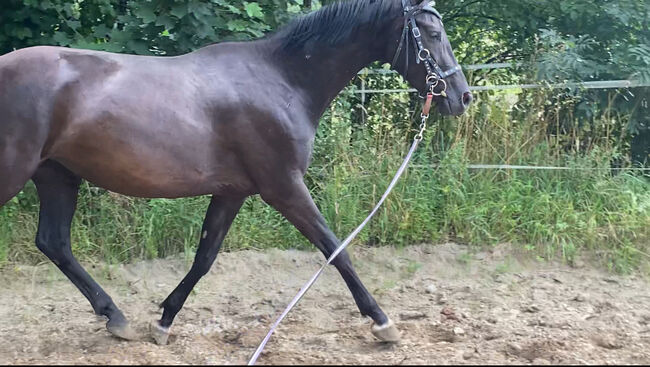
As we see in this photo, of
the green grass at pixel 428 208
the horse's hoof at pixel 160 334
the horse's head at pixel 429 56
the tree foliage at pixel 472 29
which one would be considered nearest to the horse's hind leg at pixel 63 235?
the horse's hoof at pixel 160 334

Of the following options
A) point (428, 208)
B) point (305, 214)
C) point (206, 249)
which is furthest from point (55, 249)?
point (428, 208)

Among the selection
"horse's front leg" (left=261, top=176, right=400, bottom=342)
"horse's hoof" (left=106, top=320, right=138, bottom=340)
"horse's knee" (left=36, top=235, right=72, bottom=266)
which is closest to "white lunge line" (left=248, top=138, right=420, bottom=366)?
"horse's front leg" (left=261, top=176, right=400, bottom=342)

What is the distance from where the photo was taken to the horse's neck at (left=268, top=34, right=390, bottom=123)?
392 cm

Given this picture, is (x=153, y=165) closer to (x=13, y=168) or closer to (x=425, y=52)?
(x=13, y=168)

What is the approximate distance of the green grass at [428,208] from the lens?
5.52 m

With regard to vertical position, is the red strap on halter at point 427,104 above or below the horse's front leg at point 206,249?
above

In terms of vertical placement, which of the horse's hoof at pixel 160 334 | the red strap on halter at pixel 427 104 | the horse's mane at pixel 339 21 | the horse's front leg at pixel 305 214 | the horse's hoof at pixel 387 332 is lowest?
the horse's hoof at pixel 160 334

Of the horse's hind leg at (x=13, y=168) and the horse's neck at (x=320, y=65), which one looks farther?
the horse's neck at (x=320, y=65)

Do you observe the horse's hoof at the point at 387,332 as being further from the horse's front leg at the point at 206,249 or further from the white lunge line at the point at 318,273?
the horse's front leg at the point at 206,249

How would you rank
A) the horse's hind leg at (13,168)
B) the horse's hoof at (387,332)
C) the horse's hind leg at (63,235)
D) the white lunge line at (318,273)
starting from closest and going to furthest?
the white lunge line at (318,273)
the horse's hind leg at (13,168)
the horse's hoof at (387,332)
the horse's hind leg at (63,235)

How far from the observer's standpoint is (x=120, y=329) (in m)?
4.09

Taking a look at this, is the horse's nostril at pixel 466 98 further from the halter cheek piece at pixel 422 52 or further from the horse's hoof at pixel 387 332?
the horse's hoof at pixel 387 332

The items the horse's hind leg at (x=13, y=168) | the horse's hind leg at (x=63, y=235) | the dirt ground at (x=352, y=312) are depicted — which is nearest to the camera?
the horse's hind leg at (x=13, y=168)

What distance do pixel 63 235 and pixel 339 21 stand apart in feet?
6.75
